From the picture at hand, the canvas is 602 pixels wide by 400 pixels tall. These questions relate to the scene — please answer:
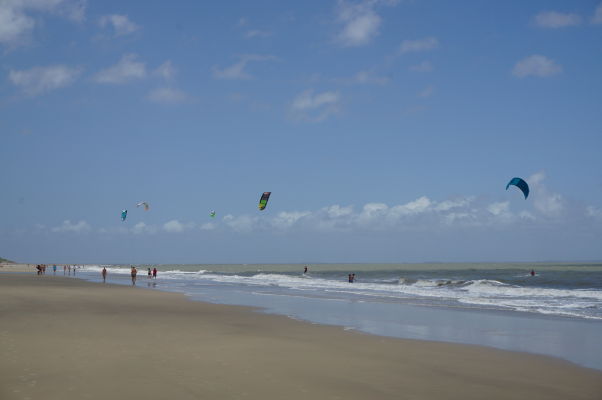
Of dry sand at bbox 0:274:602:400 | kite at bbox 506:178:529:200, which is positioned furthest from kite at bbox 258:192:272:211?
dry sand at bbox 0:274:602:400

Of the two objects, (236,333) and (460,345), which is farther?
(236,333)

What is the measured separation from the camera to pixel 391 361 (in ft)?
29.5

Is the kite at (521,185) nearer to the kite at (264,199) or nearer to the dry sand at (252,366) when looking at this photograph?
the dry sand at (252,366)

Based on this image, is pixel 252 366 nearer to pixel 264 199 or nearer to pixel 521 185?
pixel 521 185

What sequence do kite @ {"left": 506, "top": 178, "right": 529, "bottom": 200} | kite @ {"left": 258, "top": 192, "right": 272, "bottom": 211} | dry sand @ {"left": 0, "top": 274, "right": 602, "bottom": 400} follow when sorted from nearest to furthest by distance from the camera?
dry sand @ {"left": 0, "top": 274, "right": 602, "bottom": 400}, kite @ {"left": 506, "top": 178, "right": 529, "bottom": 200}, kite @ {"left": 258, "top": 192, "right": 272, "bottom": 211}

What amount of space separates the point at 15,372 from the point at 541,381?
25.3 ft

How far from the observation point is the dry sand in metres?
6.79

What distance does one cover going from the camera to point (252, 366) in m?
8.29

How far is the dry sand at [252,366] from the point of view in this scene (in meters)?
6.79

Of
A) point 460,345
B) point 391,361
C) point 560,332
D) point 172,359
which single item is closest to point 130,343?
point 172,359

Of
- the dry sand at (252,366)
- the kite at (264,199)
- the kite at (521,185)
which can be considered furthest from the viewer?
the kite at (264,199)

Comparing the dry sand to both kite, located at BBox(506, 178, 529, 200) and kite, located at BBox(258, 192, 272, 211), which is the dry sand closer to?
kite, located at BBox(506, 178, 529, 200)

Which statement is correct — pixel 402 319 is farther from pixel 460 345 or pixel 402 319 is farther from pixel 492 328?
pixel 460 345

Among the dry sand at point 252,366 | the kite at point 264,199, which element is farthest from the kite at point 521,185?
the kite at point 264,199
